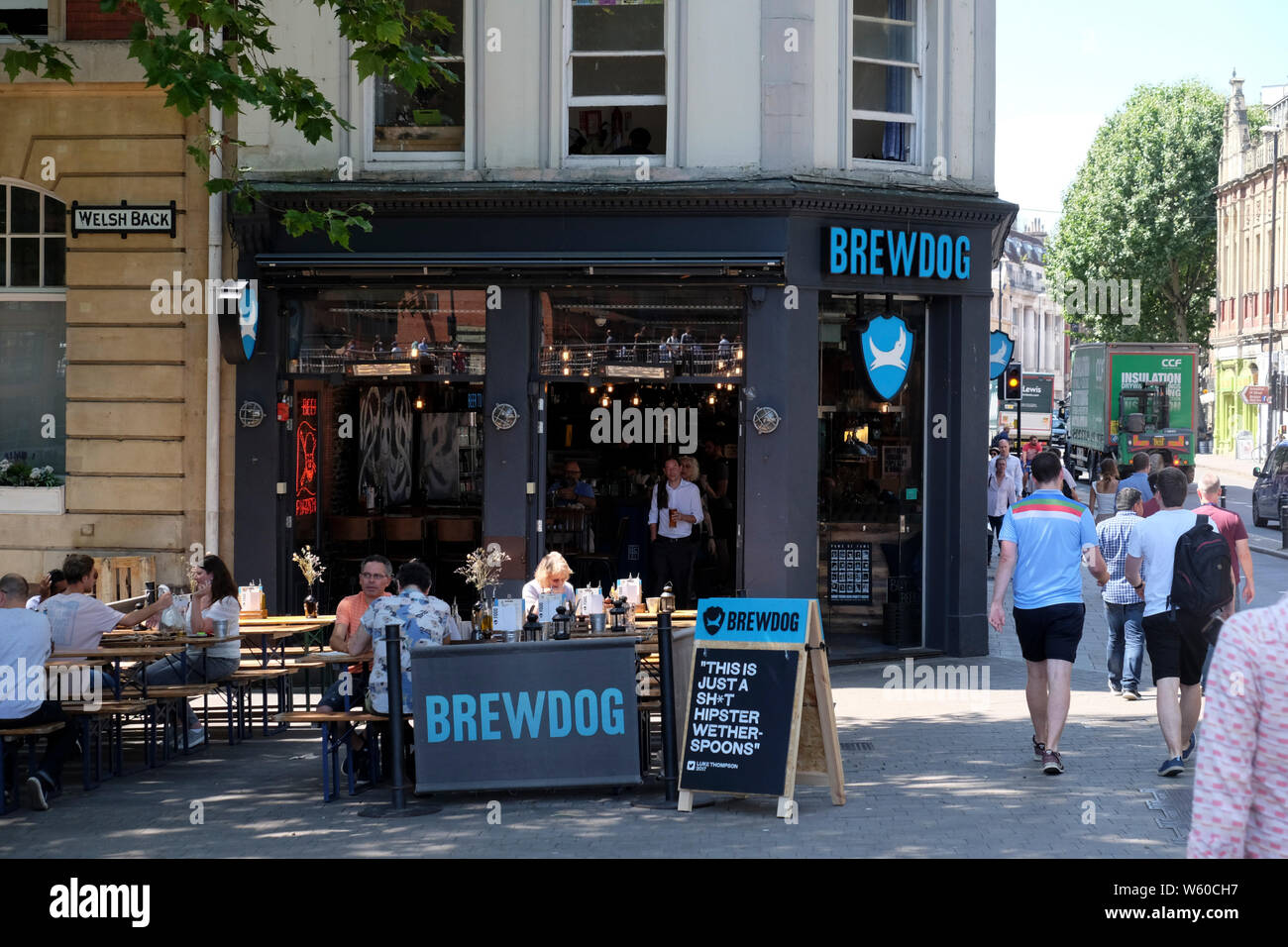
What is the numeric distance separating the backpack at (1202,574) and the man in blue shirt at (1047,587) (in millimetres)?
594

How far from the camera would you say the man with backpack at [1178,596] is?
963cm

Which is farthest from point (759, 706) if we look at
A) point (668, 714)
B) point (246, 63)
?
point (246, 63)

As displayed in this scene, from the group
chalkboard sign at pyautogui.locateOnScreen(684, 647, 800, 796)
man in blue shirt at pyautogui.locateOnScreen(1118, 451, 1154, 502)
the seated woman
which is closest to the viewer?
chalkboard sign at pyautogui.locateOnScreen(684, 647, 800, 796)

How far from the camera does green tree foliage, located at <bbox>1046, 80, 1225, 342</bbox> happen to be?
66312mm

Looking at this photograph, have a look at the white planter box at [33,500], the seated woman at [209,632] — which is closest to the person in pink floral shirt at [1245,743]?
the seated woman at [209,632]

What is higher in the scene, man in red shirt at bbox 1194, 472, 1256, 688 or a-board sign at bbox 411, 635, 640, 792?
man in red shirt at bbox 1194, 472, 1256, 688

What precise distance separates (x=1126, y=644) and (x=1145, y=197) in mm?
58112

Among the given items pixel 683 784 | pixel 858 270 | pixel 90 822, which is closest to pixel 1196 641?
pixel 683 784

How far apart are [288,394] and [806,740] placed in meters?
7.94

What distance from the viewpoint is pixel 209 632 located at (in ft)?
37.8

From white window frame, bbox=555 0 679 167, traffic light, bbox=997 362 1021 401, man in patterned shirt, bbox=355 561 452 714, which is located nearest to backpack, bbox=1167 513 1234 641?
man in patterned shirt, bbox=355 561 452 714

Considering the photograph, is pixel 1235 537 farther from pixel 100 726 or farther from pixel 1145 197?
pixel 1145 197

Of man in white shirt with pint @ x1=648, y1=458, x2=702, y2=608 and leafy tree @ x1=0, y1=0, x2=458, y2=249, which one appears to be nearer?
leafy tree @ x1=0, y1=0, x2=458, y2=249

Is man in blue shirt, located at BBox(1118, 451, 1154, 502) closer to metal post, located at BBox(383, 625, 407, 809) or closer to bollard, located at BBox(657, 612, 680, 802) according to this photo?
bollard, located at BBox(657, 612, 680, 802)
